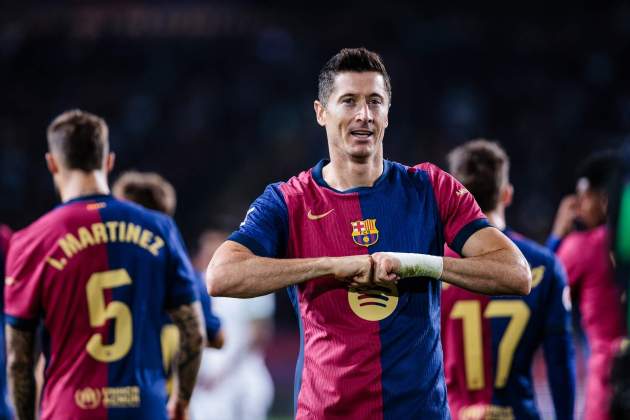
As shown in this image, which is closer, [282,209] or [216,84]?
[282,209]

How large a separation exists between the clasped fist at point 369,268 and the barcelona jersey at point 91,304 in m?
1.69

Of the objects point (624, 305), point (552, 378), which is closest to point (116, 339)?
point (552, 378)

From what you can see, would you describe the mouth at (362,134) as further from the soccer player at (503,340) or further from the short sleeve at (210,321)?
the short sleeve at (210,321)

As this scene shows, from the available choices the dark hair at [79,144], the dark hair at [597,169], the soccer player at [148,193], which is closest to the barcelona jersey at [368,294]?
the dark hair at [79,144]

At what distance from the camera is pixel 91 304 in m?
4.57

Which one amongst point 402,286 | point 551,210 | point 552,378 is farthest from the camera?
point 551,210

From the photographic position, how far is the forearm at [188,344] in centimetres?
496

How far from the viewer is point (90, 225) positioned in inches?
182

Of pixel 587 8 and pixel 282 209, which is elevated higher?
pixel 587 8

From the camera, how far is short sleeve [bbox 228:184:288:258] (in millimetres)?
3508

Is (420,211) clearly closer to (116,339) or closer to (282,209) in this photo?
(282,209)

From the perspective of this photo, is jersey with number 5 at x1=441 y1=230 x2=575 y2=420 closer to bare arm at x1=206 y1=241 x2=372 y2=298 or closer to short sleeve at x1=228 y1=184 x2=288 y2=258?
short sleeve at x1=228 y1=184 x2=288 y2=258

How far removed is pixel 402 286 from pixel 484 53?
797 inches

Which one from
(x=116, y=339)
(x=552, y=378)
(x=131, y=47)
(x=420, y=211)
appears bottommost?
(x=552, y=378)
